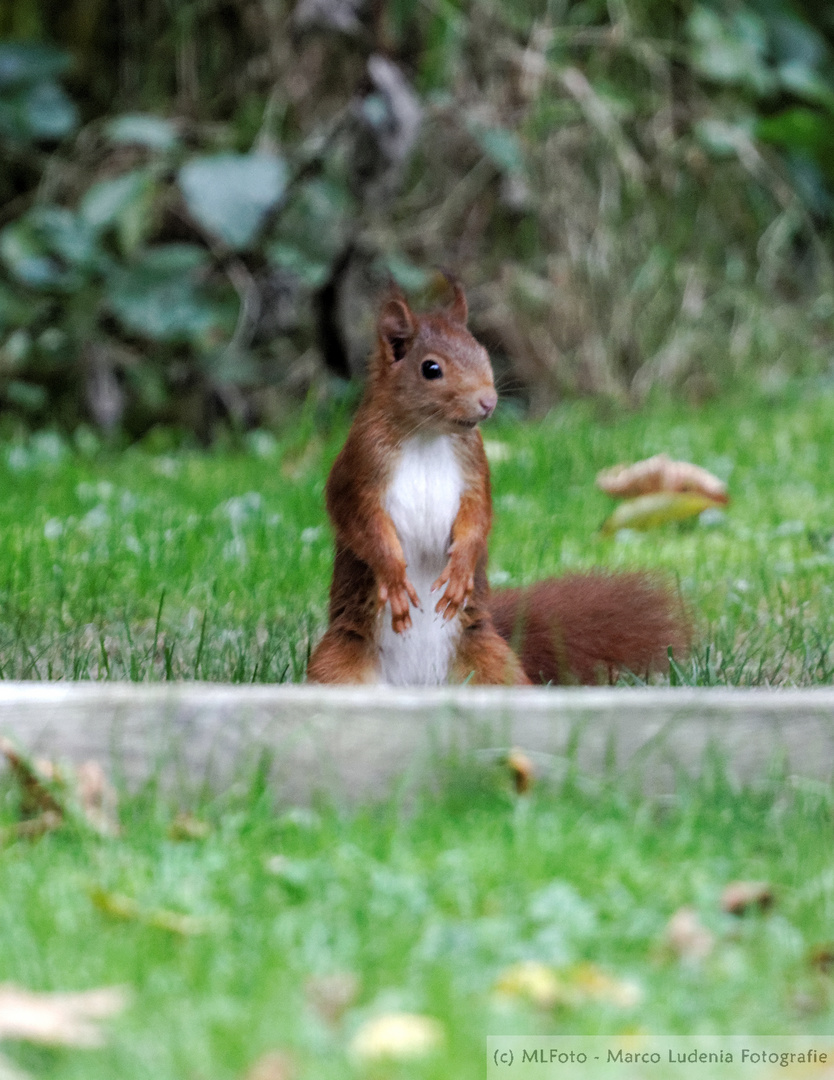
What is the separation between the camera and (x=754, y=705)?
5.94ft

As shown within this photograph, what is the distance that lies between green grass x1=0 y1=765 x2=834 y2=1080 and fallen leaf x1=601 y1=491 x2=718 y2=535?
2041mm

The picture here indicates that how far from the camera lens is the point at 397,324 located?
2430 millimetres

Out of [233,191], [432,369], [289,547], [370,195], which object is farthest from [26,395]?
[432,369]

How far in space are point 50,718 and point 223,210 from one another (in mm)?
3939

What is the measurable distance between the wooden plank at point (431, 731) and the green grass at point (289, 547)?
0.59 metres

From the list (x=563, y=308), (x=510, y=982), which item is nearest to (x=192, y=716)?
(x=510, y=982)

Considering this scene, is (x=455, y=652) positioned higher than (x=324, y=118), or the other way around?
(x=324, y=118)

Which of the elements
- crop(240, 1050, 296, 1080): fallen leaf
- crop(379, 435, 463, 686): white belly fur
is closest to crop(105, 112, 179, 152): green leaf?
crop(379, 435, 463, 686): white belly fur

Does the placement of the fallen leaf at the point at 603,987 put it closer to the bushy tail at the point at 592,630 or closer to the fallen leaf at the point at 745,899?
the fallen leaf at the point at 745,899

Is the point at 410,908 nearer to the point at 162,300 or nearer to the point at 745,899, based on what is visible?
the point at 745,899

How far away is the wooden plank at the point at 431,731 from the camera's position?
5.93 feet

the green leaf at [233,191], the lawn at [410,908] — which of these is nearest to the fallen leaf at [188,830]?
the lawn at [410,908]

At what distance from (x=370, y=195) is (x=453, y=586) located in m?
3.87

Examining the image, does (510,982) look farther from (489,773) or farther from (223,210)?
(223,210)
